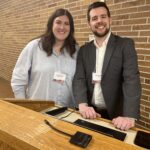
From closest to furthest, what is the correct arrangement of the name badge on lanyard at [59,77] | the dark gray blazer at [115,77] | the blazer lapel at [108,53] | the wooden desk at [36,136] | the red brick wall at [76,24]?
the wooden desk at [36,136], the dark gray blazer at [115,77], the blazer lapel at [108,53], the name badge on lanyard at [59,77], the red brick wall at [76,24]

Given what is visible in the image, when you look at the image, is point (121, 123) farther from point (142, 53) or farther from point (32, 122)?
point (142, 53)

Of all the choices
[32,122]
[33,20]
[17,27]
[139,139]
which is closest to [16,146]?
[32,122]

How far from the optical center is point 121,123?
115 centimetres

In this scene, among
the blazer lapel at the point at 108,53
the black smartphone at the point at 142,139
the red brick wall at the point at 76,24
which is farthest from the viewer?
the red brick wall at the point at 76,24

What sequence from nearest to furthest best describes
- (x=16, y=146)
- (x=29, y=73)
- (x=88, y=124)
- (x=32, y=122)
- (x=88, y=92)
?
(x=16, y=146) → (x=32, y=122) → (x=88, y=124) → (x=88, y=92) → (x=29, y=73)

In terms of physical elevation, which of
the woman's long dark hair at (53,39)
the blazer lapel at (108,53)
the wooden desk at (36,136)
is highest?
the woman's long dark hair at (53,39)

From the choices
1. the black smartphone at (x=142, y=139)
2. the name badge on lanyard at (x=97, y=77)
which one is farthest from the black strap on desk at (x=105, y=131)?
the name badge on lanyard at (x=97, y=77)

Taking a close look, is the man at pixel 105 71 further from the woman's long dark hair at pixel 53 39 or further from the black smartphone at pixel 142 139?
the black smartphone at pixel 142 139

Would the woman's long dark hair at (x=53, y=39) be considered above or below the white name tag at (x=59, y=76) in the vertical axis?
above

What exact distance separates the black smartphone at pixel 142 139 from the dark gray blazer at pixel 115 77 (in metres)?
0.44

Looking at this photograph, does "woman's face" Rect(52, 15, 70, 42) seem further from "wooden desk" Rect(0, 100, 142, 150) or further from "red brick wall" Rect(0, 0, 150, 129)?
"wooden desk" Rect(0, 100, 142, 150)

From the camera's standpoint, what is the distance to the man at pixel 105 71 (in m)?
1.63

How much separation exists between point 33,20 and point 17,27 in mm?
967

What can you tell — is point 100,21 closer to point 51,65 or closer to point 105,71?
point 105,71
